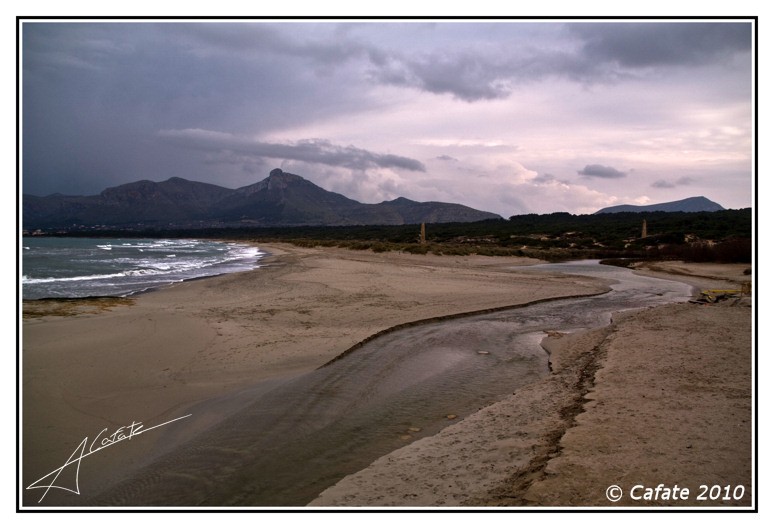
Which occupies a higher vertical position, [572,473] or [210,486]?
[572,473]

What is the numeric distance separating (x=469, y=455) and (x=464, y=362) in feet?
13.8

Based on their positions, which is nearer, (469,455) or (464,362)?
(469,455)

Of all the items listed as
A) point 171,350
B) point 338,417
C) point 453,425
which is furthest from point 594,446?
point 171,350

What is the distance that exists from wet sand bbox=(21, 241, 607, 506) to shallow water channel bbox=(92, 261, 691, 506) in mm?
433

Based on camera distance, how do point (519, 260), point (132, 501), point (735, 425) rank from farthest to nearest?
point (519, 260)
point (735, 425)
point (132, 501)

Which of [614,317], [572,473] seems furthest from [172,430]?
[614,317]

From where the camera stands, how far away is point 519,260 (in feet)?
121

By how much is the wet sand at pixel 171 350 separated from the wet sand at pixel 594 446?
3.02 metres

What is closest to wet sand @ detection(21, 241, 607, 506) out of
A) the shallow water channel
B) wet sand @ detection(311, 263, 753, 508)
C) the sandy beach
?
the sandy beach

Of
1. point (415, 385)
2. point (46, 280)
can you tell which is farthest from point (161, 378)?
point (46, 280)

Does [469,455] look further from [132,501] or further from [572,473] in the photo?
[132,501]

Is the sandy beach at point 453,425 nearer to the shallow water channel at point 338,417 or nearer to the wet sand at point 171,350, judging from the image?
the wet sand at point 171,350
